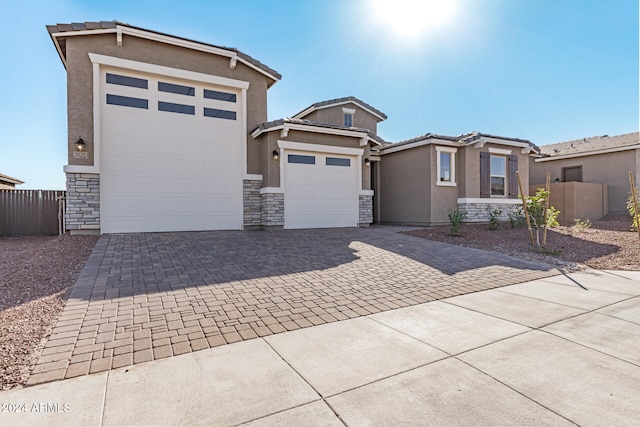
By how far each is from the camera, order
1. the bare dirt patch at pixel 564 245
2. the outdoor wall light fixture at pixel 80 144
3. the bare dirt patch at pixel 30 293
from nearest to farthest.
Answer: the bare dirt patch at pixel 30 293, the bare dirt patch at pixel 564 245, the outdoor wall light fixture at pixel 80 144

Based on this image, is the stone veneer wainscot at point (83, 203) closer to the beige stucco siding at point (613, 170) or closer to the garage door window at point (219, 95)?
the garage door window at point (219, 95)

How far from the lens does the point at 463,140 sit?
1379 cm

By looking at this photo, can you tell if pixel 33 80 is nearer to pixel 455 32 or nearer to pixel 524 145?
pixel 455 32

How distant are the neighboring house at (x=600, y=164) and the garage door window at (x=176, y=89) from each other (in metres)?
19.0

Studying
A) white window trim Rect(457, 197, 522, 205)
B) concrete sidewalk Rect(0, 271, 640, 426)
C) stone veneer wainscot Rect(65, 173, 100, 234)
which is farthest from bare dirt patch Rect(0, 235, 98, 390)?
white window trim Rect(457, 197, 522, 205)

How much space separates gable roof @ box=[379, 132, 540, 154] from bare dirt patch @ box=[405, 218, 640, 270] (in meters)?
3.66

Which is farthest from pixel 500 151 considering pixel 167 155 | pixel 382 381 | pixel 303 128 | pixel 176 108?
pixel 382 381

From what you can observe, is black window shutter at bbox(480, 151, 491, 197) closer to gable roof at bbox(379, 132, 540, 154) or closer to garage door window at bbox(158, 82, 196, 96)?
gable roof at bbox(379, 132, 540, 154)

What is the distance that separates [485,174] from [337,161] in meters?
6.87

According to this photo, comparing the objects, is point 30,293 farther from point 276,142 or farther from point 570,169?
point 570,169

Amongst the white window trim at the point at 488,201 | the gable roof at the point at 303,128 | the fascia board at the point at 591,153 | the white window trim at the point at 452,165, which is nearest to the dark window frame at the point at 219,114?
the gable roof at the point at 303,128

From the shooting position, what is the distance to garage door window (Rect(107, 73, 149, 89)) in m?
10.2

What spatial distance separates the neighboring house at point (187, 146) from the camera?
32.0ft

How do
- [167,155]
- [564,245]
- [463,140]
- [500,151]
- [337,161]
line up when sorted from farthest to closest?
1. [500,151]
2. [463,140]
3. [337,161]
4. [167,155]
5. [564,245]
